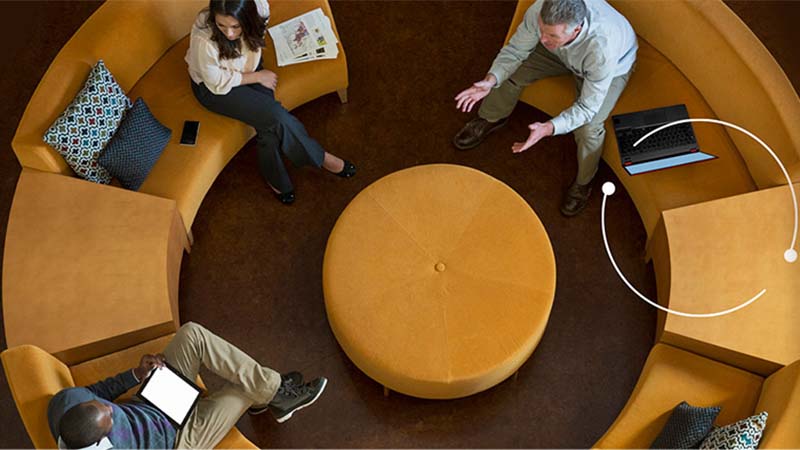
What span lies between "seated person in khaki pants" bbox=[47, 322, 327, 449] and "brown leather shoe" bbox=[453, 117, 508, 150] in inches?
67.0

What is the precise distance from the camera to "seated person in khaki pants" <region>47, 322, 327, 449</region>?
3463mm

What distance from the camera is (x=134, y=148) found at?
444cm

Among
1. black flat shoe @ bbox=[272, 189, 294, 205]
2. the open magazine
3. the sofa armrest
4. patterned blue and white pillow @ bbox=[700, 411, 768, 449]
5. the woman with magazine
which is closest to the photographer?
patterned blue and white pillow @ bbox=[700, 411, 768, 449]

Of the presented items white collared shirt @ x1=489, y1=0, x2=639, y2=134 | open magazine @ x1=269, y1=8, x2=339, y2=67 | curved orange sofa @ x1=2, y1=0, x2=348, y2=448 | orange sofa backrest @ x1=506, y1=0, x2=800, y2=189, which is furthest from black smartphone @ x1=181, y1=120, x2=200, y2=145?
orange sofa backrest @ x1=506, y1=0, x2=800, y2=189

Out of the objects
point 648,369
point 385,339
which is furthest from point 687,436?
point 385,339

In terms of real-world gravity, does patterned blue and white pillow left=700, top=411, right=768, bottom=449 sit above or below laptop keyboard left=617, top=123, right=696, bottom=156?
below

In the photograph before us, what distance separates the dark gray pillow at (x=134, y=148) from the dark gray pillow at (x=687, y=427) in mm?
2906

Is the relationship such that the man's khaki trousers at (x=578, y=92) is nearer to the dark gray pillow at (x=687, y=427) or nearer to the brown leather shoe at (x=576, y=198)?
the brown leather shoe at (x=576, y=198)

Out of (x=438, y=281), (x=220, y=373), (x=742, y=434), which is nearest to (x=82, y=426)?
(x=220, y=373)

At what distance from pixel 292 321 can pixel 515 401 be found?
130cm

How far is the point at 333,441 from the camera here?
4.45m

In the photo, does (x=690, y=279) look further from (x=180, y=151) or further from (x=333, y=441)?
(x=180, y=151)

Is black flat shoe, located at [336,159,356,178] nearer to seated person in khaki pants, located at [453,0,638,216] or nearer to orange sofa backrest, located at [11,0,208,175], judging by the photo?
seated person in khaki pants, located at [453,0,638,216]

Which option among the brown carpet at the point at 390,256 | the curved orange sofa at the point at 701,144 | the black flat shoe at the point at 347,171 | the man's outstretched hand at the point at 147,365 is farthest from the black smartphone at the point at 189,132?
the curved orange sofa at the point at 701,144
